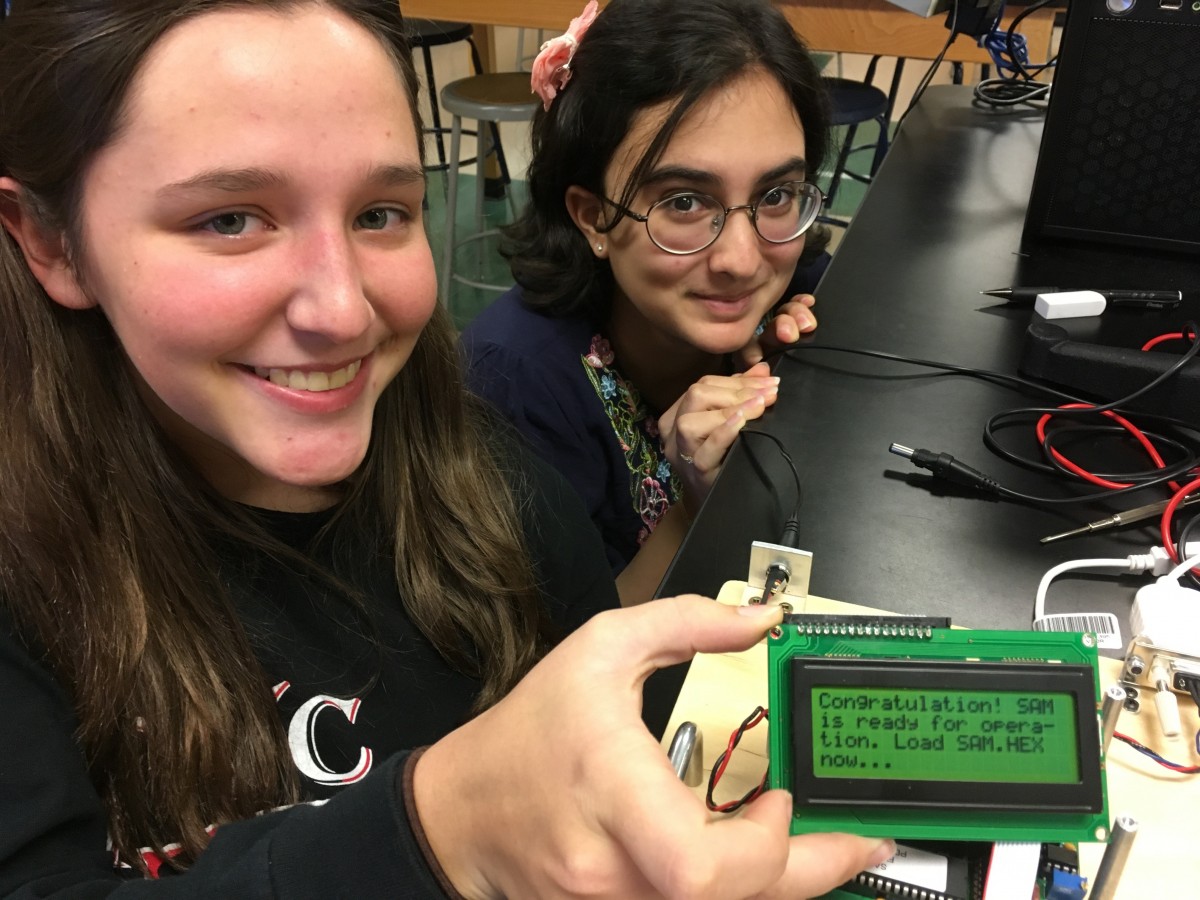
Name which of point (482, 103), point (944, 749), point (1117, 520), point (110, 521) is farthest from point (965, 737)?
point (482, 103)

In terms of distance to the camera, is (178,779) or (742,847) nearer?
(742,847)

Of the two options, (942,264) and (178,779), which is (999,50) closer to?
(942,264)

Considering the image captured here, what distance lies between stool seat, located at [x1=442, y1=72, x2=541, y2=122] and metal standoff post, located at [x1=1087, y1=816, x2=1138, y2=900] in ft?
6.97

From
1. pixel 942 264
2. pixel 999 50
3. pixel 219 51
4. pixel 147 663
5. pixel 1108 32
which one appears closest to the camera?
pixel 219 51

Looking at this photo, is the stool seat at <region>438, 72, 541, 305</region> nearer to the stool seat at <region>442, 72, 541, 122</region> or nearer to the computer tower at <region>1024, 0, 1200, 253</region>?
the stool seat at <region>442, 72, 541, 122</region>

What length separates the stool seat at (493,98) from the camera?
232 cm

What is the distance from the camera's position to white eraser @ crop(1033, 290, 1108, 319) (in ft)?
3.44

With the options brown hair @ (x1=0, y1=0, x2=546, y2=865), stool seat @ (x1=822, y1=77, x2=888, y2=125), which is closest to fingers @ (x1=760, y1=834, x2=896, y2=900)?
brown hair @ (x1=0, y1=0, x2=546, y2=865)

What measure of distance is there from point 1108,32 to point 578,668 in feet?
3.77

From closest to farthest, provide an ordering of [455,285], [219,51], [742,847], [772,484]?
[742,847] < [219,51] < [772,484] < [455,285]

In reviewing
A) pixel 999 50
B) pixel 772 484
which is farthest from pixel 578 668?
pixel 999 50

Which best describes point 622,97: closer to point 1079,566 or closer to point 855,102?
point 1079,566

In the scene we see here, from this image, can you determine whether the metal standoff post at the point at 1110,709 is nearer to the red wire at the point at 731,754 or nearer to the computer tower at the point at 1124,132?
the red wire at the point at 731,754

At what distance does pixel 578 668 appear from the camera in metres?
0.47
